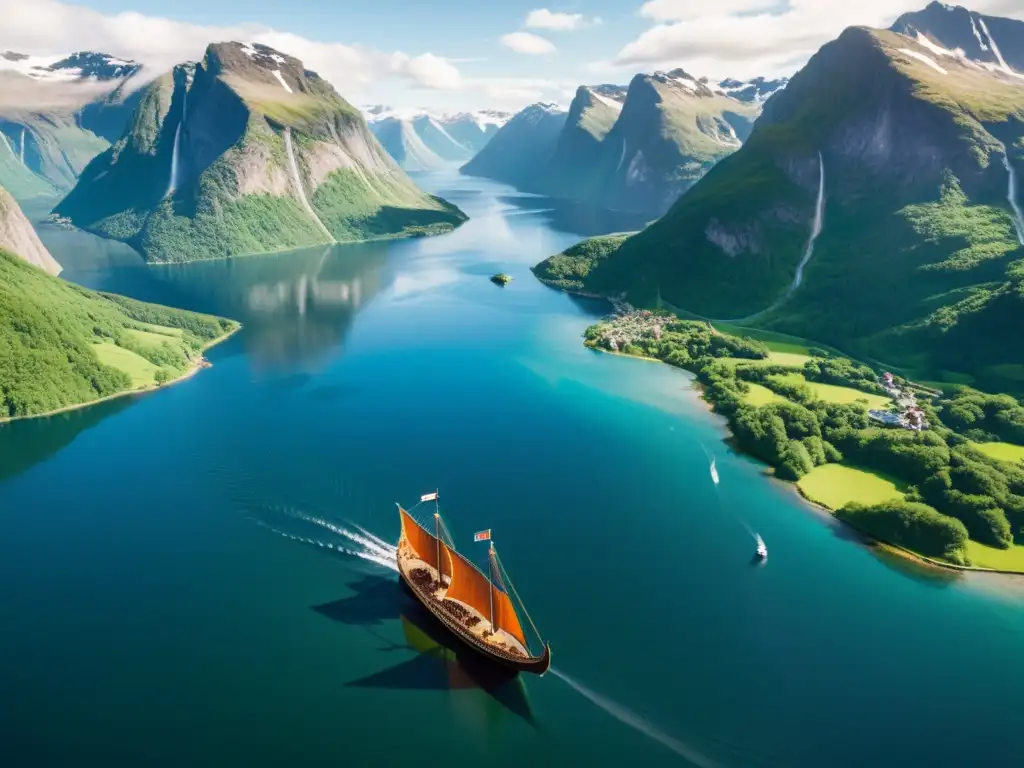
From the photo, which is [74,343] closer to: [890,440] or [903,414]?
[890,440]

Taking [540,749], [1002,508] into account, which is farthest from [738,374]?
[540,749]

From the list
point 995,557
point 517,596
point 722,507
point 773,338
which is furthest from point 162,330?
point 995,557

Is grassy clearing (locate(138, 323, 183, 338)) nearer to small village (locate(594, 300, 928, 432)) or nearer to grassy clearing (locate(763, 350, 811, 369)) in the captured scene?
small village (locate(594, 300, 928, 432))

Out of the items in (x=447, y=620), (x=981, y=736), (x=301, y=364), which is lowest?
(x=981, y=736)

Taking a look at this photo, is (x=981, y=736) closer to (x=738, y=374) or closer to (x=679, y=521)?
(x=679, y=521)

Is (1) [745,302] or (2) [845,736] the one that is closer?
(2) [845,736]

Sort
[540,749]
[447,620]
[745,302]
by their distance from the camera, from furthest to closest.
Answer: [745,302] < [447,620] < [540,749]

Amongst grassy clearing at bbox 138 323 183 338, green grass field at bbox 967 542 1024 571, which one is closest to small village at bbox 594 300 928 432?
green grass field at bbox 967 542 1024 571
